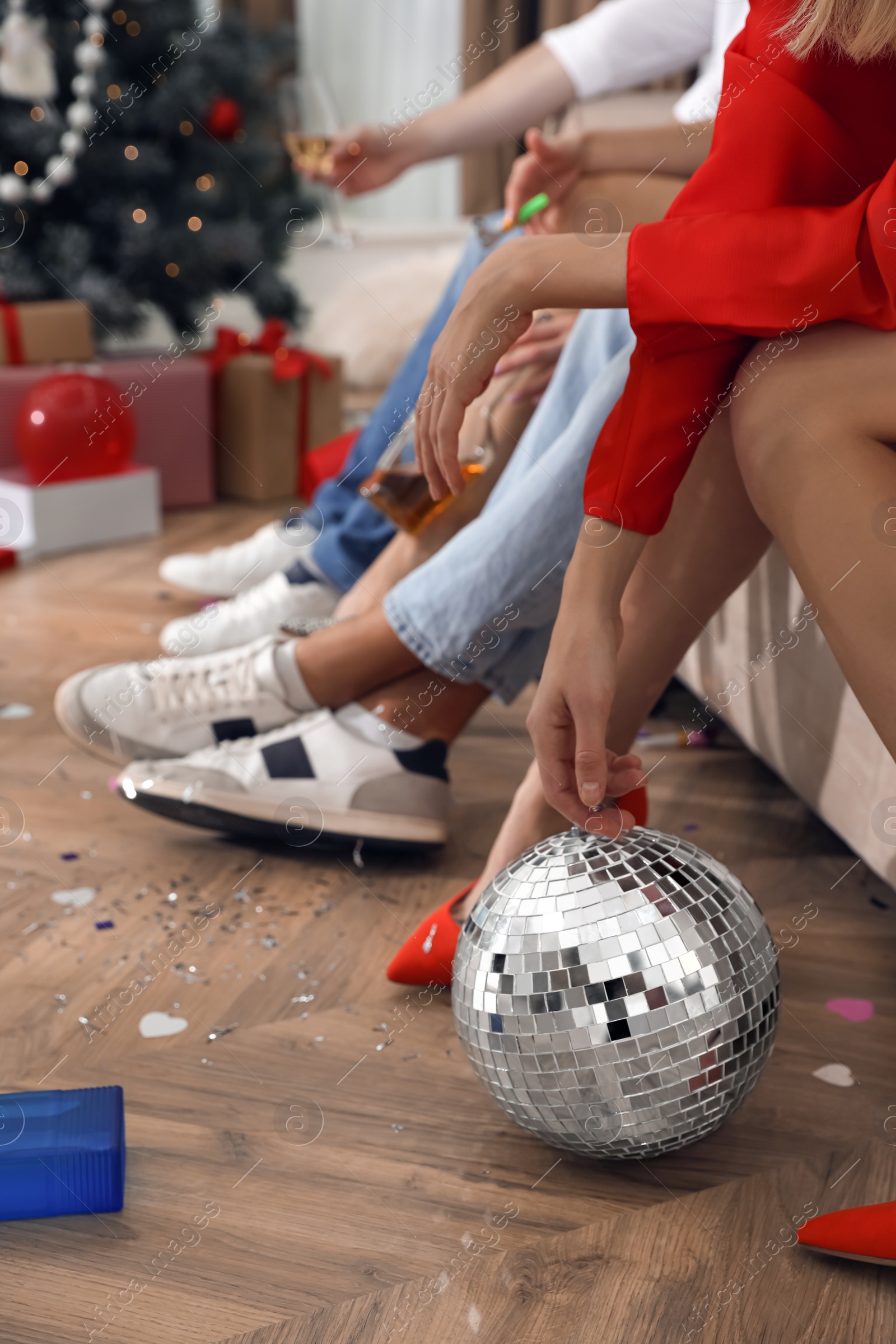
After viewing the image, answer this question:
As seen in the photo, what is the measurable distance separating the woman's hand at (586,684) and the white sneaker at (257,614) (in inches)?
25.7

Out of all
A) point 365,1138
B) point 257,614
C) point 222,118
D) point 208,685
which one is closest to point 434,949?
point 365,1138

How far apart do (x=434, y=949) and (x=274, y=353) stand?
5.15ft

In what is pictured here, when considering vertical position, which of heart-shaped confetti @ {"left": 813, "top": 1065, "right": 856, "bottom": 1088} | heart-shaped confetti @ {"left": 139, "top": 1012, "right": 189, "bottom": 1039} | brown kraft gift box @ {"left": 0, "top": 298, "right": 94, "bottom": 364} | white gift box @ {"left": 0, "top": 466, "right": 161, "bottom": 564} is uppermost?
brown kraft gift box @ {"left": 0, "top": 298, "right": 94, "bottom": 364}

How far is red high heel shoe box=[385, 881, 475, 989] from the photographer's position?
0.69 m

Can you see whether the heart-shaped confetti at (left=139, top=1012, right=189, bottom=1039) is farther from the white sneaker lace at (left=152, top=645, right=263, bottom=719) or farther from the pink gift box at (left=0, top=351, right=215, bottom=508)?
the pink gift box at (left=0, top=351, right=215, bottom=508)

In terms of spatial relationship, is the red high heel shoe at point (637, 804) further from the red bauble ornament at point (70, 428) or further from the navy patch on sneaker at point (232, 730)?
the red bauble ornament at point (70, 428)

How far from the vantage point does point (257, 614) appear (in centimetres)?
118

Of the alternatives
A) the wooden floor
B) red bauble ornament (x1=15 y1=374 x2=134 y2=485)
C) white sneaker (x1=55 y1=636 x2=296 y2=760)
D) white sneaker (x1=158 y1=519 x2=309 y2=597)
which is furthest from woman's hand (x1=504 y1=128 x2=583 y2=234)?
red bauble ornament (x1=15 y1=374 x2=134 y2=485)

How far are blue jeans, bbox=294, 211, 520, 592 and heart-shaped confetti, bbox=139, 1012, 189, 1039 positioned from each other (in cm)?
59

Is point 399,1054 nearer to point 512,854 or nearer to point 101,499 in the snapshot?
point 512,854

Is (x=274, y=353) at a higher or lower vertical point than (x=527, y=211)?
lower

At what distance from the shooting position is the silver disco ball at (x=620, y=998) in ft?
1.62

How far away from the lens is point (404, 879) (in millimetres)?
852

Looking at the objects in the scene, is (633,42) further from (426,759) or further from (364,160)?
(426,759)
